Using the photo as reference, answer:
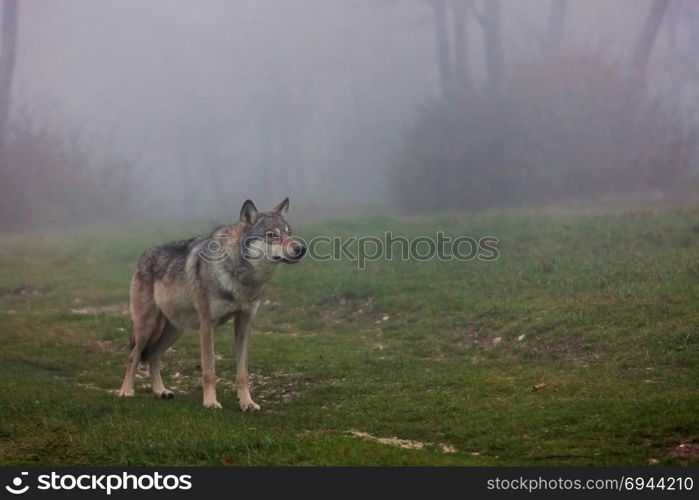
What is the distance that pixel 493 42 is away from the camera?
36062mm

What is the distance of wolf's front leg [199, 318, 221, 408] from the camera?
10.6 m

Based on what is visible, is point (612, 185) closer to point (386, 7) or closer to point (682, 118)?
point (682, 118)

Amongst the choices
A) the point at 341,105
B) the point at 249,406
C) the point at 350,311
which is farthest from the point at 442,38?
the point at 249,406

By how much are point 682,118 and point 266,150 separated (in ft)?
76.3

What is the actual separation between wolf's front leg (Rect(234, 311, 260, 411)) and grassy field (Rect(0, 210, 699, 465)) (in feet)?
0.63

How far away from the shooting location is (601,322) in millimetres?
13133

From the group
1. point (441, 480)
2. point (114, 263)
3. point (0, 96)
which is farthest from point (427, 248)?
point (0, 96)

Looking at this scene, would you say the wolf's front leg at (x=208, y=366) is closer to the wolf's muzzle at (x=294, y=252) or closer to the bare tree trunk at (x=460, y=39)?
the wolf's muzzle at (x=294, y=252)

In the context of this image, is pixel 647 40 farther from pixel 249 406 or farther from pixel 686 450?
pixel 686 450

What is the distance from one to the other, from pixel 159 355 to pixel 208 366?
4.12ft

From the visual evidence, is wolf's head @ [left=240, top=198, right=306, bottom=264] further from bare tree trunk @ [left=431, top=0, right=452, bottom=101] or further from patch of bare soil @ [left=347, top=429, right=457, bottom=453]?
bare tree trunk @ [left=431, top=0, right=452, bottom=101]

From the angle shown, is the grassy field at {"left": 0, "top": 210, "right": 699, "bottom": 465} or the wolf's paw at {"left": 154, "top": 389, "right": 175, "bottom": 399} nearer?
the grassy field at {"left": 0, "top": 210, "right": 699, "bottom": 465}

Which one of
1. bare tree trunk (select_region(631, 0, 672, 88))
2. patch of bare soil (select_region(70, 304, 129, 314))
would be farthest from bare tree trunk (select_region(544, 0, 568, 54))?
patch of bare soil (select_region(70, 304, 129, 314))

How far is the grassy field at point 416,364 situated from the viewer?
25.8 feet
